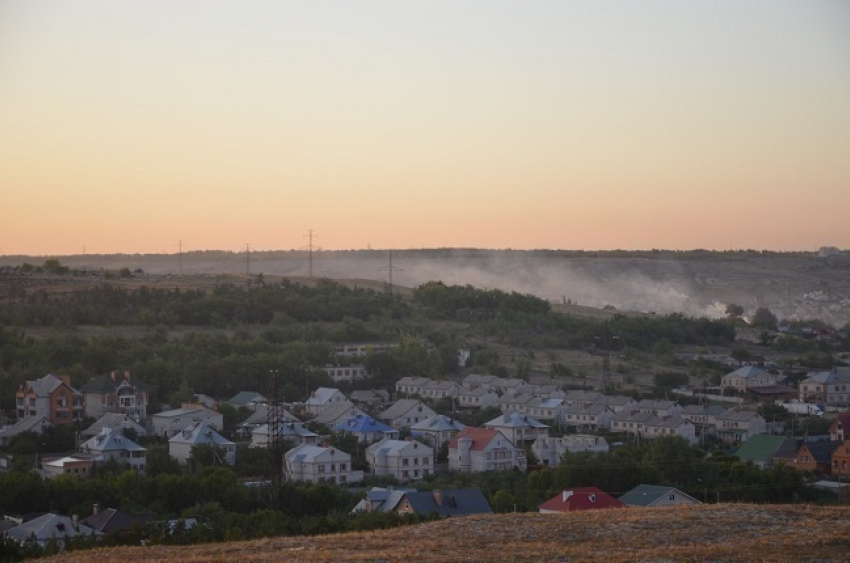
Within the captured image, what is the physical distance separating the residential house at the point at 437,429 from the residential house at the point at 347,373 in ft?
29.8

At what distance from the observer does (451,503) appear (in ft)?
74.4


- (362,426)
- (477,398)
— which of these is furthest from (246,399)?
(477,398)

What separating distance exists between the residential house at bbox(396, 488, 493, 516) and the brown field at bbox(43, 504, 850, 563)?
6123 millimetres

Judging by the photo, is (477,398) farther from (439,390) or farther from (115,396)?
(115,396)

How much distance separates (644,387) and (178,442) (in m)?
19.7

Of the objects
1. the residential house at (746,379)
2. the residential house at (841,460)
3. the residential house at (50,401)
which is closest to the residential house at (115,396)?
the residential house at (50,401)

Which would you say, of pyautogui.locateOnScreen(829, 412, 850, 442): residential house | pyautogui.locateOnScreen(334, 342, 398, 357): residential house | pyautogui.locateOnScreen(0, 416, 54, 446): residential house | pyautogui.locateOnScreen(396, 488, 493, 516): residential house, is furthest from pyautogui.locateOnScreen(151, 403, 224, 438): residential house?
pyautogui.locateOnScreen(829, 412, 850, 442): residential house

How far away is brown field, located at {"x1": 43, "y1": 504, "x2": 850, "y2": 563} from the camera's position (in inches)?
504

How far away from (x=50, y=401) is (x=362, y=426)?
842cm

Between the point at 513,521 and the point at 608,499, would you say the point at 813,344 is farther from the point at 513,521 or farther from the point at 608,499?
the point at 513,521

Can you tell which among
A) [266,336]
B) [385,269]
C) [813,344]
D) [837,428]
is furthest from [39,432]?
[385,269]

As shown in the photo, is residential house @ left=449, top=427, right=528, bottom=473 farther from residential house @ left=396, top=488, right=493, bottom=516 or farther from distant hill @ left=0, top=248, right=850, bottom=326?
distant hill @ left=0, top=248, right=850, bottom=326

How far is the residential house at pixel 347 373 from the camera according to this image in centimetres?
4462

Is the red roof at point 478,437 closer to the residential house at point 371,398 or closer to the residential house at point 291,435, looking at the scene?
the residential house at point 291,435
